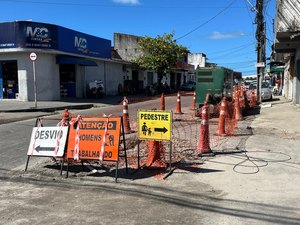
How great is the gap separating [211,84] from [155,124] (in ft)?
40.6

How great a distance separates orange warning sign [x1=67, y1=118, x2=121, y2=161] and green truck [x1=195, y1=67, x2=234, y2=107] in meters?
12.1

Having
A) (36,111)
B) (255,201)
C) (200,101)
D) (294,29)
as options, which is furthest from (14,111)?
(255,201)

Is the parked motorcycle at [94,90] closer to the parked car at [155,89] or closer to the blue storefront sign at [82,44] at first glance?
the blue storefront sign at [82,44]

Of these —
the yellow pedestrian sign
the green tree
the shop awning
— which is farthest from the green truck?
the green tree

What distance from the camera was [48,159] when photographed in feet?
28.2

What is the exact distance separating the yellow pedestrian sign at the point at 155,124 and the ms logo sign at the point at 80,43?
23780 mm

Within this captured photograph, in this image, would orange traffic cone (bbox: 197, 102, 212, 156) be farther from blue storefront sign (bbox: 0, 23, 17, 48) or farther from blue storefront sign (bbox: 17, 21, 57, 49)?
blue storefront sign (bbox: 0, 23, 17, 48)

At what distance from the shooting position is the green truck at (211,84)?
1891cm

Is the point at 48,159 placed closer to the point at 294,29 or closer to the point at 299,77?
the point at 294,29

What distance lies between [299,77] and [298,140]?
45.3 feet

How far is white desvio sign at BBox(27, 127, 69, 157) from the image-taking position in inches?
290

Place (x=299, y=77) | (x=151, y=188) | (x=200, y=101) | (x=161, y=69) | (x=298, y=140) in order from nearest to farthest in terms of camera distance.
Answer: (x=151, y=188), (x=298, y=140), (x=200, y=101), (x=299, y=77), (x=161, y=69)

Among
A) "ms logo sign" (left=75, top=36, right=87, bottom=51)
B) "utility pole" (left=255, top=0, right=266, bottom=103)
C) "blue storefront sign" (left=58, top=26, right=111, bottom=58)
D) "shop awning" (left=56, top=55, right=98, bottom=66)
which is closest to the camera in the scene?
"utility pole" (left=255, top=0, right=266, bottom=103)

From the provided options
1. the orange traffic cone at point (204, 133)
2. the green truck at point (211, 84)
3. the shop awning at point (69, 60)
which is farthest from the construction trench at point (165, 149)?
the shop awning at point (69, 60)
